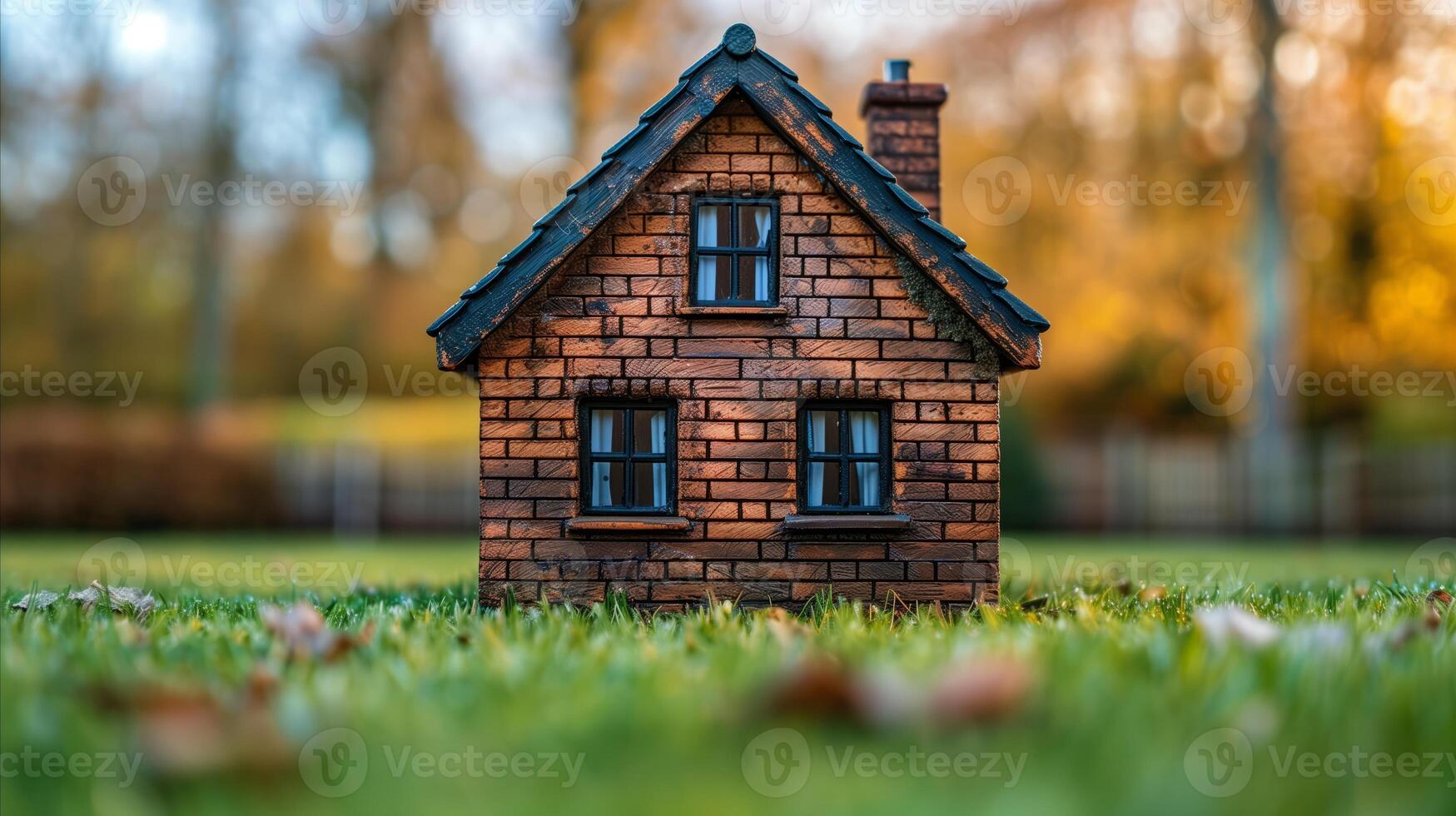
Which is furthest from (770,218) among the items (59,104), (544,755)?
(59,104)

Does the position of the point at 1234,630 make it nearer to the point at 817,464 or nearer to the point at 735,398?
the point at 817,464

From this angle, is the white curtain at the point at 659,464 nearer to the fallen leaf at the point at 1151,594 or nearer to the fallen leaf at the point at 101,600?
the fallen leaf at the point at 101,600

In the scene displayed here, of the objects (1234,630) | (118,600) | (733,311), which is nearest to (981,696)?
(1234,630)

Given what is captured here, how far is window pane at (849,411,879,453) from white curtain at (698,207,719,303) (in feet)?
3.93

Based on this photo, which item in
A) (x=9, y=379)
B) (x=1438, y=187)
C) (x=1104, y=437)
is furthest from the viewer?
(x=9, y=379)

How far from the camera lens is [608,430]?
6.75m

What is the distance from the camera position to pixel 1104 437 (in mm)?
22797

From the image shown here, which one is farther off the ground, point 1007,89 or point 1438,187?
point 1007,89

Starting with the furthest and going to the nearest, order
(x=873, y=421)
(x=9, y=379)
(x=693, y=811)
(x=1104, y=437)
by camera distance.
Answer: (x=9, y=379)
(x=1104, y=437)
(x=873, y=421)
(x=693, y=811)

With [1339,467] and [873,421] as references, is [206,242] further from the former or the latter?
[1339,467]

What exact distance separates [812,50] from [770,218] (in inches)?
643

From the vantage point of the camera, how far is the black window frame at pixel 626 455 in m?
6.68

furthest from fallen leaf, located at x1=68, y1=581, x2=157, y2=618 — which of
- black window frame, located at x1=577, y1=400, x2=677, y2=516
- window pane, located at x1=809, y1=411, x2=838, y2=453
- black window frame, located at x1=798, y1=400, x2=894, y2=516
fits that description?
window pane, located at x1=809, y1=411, x2=838, y2=453

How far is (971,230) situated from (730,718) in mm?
21852
